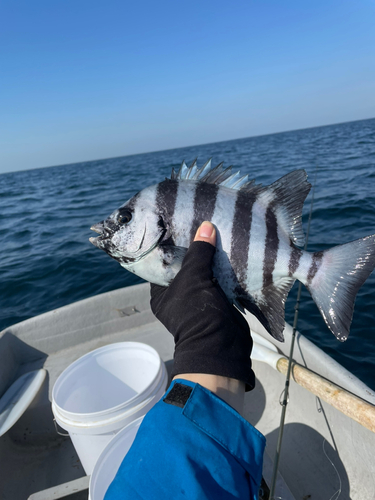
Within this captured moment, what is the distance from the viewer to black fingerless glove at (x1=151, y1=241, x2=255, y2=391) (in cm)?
121

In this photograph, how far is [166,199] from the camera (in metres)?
1.65

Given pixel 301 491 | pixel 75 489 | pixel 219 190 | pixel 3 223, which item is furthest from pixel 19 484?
pixel 3 223

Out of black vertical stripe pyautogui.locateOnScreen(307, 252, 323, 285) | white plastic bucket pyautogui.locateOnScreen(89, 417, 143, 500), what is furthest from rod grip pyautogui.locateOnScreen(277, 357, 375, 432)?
white plastic bucket pyautogui.locateOnScreen(89, 417, 143, 500)

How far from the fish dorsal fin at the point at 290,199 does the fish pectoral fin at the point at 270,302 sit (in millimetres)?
263

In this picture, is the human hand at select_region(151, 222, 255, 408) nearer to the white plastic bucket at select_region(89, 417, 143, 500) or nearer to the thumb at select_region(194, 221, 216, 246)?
the thumb at select_region(194, 221, 216, 246)

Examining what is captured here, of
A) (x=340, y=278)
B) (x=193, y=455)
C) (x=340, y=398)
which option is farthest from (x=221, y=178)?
(x=340, y=398)

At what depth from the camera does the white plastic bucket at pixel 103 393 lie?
196 centimetres

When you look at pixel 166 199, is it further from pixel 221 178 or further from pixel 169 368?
pixel 169 368

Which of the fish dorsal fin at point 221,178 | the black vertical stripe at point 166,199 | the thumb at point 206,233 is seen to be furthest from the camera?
the fish dorsal fin at point 221,178

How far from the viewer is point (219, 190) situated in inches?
65.1

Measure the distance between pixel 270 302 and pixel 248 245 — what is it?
352mm

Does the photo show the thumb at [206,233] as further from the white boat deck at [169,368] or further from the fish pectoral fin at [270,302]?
the white boat deck at [169,368]

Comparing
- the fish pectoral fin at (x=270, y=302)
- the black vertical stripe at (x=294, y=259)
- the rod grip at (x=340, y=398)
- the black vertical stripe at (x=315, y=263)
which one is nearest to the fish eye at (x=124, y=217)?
the fish pectoral fin at (x=270, y=302)

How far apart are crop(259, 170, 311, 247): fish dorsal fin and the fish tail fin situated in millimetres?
185
